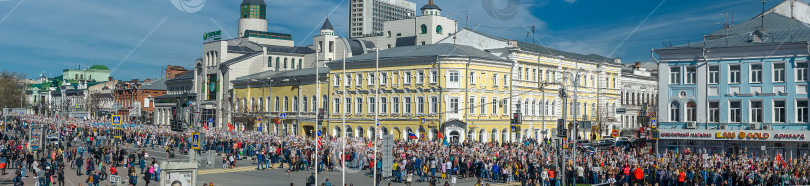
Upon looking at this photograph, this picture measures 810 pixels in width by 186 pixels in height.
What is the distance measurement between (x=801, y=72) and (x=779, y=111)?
2469 millimetres

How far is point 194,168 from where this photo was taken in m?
25.5

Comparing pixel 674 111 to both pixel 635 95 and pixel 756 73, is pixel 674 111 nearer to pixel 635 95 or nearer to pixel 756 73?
pixel 756 73

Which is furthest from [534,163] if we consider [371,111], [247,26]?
[247,26]

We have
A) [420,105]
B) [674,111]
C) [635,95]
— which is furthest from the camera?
[635,95]

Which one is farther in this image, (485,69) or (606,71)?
(606,71)

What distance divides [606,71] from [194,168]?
194 feet

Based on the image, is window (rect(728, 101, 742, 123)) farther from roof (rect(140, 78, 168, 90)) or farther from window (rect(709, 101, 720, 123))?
roof (rect(140, 78, 168, 90))

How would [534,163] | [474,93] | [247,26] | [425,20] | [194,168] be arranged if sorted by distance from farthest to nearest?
1. [247,26]
2. [425,20]
3. [474,93]
4. [534,163]
5. [194,168]

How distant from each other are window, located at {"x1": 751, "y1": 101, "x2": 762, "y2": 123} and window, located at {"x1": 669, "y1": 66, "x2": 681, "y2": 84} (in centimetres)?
442

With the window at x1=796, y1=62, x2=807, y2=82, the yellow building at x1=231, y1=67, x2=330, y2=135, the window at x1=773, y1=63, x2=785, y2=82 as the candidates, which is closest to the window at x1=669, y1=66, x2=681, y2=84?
the window at x1=773, y1=63, x2=785, y2=82

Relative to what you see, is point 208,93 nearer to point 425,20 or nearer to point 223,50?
point 223,50

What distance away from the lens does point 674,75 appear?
45562 millimetres

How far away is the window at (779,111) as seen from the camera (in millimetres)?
41906

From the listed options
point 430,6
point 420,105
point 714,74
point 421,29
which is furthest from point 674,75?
point 430,6
